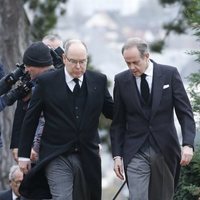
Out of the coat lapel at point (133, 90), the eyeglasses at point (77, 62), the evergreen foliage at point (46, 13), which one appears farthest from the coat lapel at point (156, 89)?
the evergreen foliage at point (46, 13)

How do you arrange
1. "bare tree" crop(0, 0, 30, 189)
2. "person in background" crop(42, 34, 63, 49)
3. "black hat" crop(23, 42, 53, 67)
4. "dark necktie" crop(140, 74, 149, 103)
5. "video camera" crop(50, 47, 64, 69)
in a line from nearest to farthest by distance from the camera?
1. "dark necktie" crop(140, 74, 149, 103)
2. "black hat" crop(23, 42, 53, 67)
3. "video camera" crop(50, 47, 64, 69)
4. "person in background" crop(42, 34, 63, 49)
5. "bare tree" crop(0, 0, 30, 189)

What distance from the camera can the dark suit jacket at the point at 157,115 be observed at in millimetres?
6836

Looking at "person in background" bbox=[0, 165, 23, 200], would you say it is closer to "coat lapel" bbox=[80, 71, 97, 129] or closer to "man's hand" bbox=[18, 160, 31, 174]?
"man's hand" bbox=[18, 160, 31, 174]

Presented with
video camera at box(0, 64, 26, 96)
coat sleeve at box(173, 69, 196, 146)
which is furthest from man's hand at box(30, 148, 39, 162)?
coat sleeve at box(173, 69, 196, 146)

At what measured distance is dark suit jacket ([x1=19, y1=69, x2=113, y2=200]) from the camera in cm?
696

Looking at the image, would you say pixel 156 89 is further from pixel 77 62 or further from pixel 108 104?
pixel 77 62

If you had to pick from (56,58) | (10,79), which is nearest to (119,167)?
(10,79)

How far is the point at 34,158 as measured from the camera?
24.2 ft

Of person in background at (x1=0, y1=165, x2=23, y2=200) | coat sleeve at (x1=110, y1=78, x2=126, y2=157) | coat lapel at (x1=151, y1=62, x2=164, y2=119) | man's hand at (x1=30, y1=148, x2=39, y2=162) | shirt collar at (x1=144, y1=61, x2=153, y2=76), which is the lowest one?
person in background at (x1=0, y1=165, x2=23, y2=200)

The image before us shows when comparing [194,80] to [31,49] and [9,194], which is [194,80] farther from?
[9,194]

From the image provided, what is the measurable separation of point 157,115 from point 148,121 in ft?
0.28

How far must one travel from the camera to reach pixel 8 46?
1367cm

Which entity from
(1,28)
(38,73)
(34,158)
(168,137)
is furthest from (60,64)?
(1,28)

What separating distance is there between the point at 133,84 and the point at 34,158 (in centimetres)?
114
